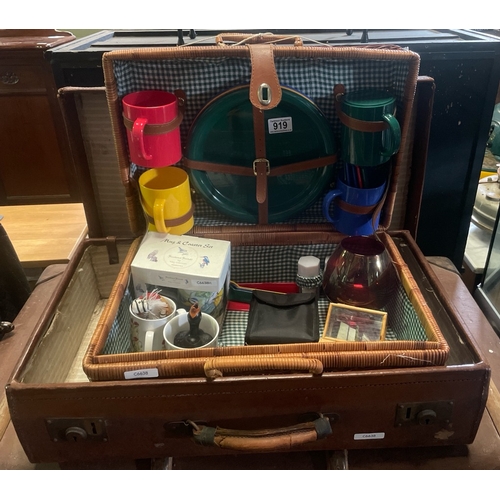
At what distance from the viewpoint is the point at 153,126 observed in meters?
0.79

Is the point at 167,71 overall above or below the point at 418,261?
above

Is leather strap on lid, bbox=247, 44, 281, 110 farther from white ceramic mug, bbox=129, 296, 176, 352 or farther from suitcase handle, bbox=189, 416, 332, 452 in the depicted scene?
suitcase handle, bbox=189, 416, 332, 452

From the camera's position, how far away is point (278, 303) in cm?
85

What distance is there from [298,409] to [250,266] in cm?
40

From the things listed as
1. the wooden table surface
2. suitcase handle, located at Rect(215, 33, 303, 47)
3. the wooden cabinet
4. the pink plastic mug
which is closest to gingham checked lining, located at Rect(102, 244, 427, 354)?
the pink plastic mug

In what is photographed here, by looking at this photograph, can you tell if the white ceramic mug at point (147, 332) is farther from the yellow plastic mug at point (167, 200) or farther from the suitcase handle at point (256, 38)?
the suitcase handle at point (256, 38)

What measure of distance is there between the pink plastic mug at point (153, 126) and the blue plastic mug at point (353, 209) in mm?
311

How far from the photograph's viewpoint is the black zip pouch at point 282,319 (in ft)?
2.53

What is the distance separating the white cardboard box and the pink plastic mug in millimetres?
152

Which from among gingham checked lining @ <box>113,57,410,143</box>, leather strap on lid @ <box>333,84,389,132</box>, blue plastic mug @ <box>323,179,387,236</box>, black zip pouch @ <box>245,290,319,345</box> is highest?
gingham checked lining @ <box>113,57,410,143</box>

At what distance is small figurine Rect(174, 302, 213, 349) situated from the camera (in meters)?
0.74

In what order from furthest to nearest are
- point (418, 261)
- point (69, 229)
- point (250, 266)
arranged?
point (69, 229), point (250, 266), point (418, 261)

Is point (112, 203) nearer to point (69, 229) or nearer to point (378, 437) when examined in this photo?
point (69, 229)

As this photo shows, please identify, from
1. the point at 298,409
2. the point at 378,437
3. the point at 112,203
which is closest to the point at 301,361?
the point at 298,409
